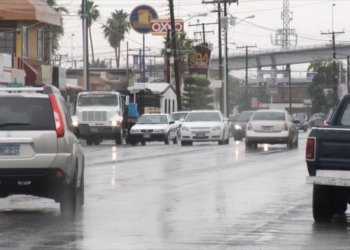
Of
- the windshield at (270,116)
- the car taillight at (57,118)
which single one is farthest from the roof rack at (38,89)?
the windshield at (270,116)

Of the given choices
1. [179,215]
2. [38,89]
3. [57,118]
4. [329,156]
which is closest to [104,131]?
[38,89]

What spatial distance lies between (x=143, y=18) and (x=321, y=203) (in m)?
90.8

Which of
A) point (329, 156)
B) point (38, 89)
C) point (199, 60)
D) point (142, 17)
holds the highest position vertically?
point (142, 17)

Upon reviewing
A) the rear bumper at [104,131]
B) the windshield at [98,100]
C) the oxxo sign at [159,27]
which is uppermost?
the oxxo sign at [159,27]

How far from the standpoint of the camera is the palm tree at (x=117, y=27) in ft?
428

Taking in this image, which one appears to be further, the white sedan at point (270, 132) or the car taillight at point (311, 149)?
the white sedan at point (270, 132)

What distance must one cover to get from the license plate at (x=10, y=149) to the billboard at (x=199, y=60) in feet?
296

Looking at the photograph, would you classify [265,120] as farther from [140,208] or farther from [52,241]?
[52,241]

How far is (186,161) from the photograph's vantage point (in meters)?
32.0

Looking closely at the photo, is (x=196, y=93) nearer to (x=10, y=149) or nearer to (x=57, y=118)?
(x=57, y=118)

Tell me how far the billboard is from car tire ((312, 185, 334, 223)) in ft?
297

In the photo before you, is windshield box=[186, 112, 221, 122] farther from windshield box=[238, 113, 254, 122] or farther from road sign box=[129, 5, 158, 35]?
road sign box=[129, 5, 158, 35]

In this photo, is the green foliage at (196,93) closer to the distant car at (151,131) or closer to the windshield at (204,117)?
the distant car at (151,131)

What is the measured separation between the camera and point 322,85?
138 metres
